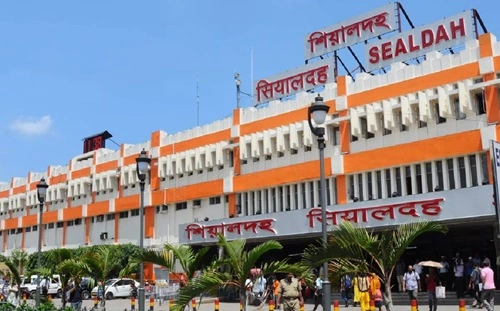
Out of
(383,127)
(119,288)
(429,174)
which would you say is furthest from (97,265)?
(119,288)

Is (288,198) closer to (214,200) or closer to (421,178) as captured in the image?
(214,200)

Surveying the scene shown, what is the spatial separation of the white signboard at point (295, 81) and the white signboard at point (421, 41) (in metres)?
2.81

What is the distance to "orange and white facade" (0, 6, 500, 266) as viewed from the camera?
90.2 ft

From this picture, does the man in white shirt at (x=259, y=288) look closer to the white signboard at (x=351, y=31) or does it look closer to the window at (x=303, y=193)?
the window at (x=303, y=193)

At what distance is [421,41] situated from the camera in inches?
1240

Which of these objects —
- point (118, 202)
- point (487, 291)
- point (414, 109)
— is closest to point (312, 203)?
point (414, 109)

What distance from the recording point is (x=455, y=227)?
1064 inches

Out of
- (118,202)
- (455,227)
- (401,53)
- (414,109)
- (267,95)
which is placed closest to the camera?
(455,227)

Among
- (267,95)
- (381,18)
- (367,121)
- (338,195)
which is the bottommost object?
(338,195)

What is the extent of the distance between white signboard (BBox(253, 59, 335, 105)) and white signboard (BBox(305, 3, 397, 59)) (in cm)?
104

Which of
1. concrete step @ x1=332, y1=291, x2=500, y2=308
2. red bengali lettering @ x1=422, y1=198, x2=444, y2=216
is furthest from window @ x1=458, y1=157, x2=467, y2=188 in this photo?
concrete step @ x1=332, y1=291, x2=500, y2=308

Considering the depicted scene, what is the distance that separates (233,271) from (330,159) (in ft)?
62.1

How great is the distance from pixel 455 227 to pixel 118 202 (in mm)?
28250

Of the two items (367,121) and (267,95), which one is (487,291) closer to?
(367,121)
